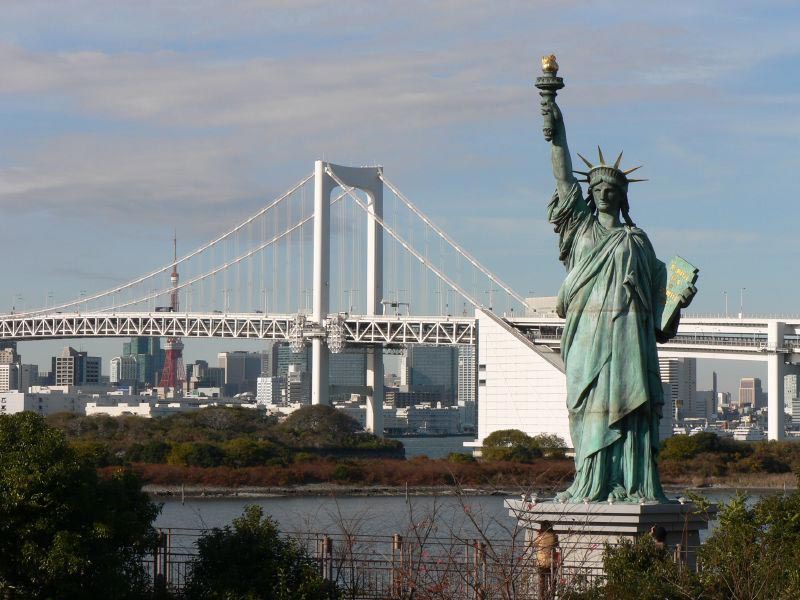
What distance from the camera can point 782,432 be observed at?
214 feet

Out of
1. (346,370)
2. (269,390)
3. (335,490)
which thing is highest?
(346,370)

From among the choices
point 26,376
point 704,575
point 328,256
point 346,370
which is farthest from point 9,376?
point 704,575

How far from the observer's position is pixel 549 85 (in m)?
11.8

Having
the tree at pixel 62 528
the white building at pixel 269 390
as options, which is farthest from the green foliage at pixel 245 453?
the white building at pixel 269 390

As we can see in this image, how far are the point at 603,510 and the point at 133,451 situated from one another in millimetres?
42266

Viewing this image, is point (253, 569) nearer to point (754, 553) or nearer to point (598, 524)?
point (598, 524)

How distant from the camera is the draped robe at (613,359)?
446 inches

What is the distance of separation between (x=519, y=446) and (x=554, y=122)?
46046mm

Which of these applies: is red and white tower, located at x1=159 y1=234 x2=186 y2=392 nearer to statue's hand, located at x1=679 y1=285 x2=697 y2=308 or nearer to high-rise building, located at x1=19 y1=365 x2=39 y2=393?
high-rise building, located at x1=19 y1=365 x2=39 y2=393

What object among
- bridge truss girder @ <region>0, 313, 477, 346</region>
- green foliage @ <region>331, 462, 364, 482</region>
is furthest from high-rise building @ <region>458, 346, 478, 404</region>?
green foliage @ <region>331, 462, 364, 482</region>

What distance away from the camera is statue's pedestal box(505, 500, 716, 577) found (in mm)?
10938

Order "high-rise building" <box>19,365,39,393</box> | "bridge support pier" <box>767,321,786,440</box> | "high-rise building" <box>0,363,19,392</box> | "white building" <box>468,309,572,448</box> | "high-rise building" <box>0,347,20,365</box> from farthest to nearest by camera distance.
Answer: "high-rise building" <box>0,347,20,365</box> < "high-rise building" <box>0,363,19,392</box> < "high-rise building" <box>19,365,39,393</box> < "bridge support pier" <box>767,321,786,440</box> < "white building" <box>468,309,572,448</box>

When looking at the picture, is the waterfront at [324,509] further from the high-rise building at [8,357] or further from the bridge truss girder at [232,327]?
the high-rise building at [8,357]

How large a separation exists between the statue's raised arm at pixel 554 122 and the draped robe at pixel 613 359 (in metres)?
0.18
